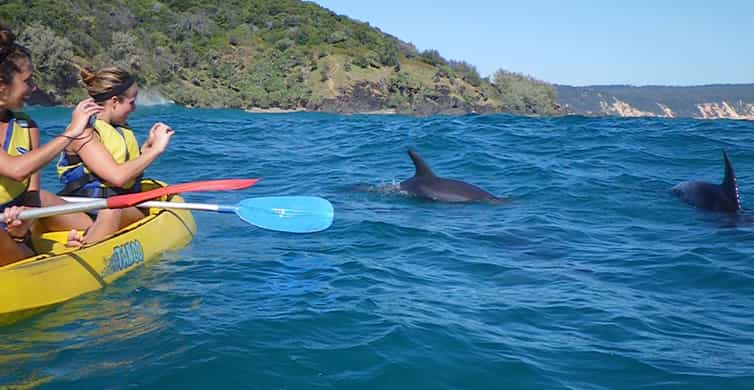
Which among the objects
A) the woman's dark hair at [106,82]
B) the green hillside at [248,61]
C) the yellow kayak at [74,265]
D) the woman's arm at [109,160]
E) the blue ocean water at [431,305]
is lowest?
the blue ocean water at [431,305]

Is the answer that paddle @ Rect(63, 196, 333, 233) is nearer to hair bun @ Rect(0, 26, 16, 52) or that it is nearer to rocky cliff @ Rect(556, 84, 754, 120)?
hair bun @ Rect(0, 26, 16, 52)

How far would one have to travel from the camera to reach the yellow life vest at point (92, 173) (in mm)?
5840

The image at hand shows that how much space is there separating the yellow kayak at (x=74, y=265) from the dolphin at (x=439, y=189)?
375cm

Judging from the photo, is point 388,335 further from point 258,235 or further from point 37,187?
point 258,235

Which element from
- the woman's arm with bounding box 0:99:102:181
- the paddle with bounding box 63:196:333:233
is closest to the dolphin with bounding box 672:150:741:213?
the paddle with bounding box 63:196:333:233

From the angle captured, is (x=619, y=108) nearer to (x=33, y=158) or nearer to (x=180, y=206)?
(x=180, y=206)

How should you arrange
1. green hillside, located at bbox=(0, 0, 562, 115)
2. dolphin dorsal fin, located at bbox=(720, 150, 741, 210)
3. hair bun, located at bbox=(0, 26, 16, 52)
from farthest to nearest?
green hillside, located at bbox=(0, 0, 562, 115), dolphin dorsal fin, located at bbox=(720, 150, 741, 210), hair bun, located at bbox=(0, 26, 16, 52)

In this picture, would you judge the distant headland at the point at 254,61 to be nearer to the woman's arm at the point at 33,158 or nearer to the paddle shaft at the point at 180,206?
the paddle shaft at the point at 180,206

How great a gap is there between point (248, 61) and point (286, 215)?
5361 centimetres

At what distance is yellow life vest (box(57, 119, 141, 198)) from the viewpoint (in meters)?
5.84

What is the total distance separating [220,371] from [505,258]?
347 cm

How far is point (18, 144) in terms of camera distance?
4.83 meters

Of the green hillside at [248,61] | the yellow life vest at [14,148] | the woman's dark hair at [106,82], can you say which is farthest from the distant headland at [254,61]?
the yellow life vest at [14,148]

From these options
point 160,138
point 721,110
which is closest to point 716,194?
point 160,138
